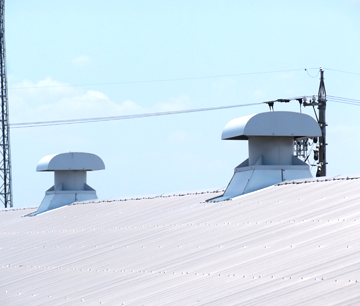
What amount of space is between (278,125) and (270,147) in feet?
1.66

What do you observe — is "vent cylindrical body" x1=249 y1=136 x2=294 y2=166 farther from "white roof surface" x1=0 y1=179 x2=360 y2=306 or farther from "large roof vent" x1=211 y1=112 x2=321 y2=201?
"white roof surface" x1=0 y1=179 x2=360 y2=306

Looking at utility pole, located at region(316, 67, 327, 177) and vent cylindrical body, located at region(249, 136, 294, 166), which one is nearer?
vent cylindrical body, located at region(249, 136, 294, 166)

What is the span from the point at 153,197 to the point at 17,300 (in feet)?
23.5

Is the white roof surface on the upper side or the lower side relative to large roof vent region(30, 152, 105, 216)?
lower

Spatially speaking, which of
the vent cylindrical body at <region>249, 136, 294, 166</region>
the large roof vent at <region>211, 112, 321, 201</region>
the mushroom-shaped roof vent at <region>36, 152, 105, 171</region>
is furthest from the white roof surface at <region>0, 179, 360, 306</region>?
the mushroom-shaped roof vent at <region>36, 152, 105, 171</region>

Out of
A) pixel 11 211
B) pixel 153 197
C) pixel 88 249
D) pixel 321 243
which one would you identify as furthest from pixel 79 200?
pixel 321 243

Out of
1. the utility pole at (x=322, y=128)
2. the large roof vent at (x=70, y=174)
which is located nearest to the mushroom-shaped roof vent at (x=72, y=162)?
the large roof vent at (x=70, y=174)

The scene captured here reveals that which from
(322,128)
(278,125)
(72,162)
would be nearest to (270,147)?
(278,125)

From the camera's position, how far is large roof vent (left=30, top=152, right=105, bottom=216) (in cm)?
2080

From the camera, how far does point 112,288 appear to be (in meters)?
8.28

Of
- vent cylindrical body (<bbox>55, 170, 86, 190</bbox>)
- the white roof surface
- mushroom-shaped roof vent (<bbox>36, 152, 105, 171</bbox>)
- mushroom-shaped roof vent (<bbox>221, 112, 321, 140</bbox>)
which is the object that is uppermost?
mushroom-shaped roof vent (<bbox>221, 112, 321, 140</bbox>)

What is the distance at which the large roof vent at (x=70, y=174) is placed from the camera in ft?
68.2

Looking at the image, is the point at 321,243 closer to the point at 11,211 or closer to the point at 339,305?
the point at 339,305

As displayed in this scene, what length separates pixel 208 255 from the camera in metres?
8.48
